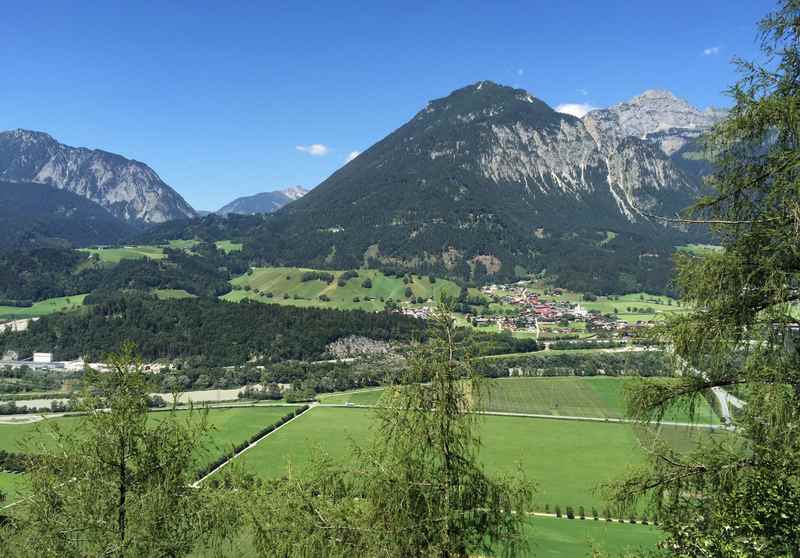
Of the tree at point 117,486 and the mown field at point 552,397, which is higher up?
the tree at point 117,486

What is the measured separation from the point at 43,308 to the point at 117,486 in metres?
193

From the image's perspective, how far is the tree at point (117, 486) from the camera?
34.9 feet

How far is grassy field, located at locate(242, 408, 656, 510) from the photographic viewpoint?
159 feet

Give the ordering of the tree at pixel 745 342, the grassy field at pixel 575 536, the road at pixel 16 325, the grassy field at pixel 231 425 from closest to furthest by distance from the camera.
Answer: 1. the tree at pixel 745 342
2. the grassy field at pixel 575 536
3. the grassy field at pixel 231 425
4. the road at pixel 16 325

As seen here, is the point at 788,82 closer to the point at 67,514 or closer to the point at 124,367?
the point at 124,367

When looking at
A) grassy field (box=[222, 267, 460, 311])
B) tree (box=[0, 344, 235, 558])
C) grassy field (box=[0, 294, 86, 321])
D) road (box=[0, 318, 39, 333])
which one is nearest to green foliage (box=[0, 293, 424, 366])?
road (box=[0, 318, 39, 333])

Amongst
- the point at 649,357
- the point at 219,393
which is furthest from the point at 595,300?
the point at 649,357

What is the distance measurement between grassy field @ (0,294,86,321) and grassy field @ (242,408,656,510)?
120 metres

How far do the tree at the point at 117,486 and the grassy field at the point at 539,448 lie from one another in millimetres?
34557

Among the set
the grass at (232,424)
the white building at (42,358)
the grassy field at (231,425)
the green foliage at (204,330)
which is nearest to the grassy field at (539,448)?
the grassy field at (231,425)

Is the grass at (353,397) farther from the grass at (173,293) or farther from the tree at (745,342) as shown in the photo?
the grass at (173,293)

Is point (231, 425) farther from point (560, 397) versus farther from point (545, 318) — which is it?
point (545, 318)

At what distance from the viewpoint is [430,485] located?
9.14m

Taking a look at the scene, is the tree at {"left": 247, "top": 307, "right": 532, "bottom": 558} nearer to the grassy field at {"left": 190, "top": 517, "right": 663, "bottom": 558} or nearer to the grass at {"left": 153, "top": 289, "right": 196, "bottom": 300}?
the grassy field at {"left": 190, "top": 517, "right": 663, "bottom": 558}
